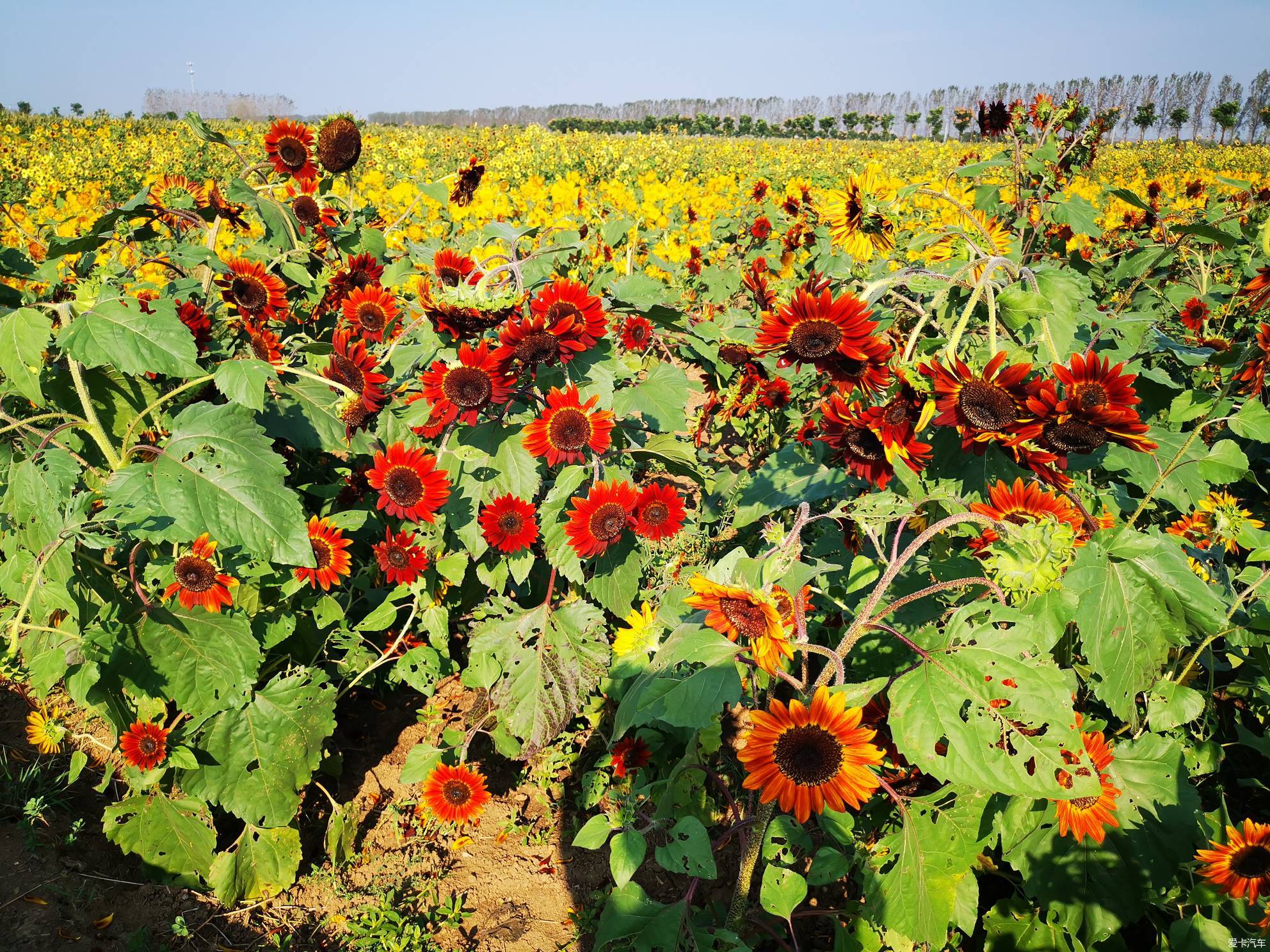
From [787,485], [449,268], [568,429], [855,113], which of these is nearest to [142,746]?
[568,429]

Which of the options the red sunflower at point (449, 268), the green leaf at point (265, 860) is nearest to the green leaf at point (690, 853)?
the green leaf at point (265, 860)

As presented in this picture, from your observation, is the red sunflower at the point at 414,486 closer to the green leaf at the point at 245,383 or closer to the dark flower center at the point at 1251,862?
the green leaf at the point at 245,383

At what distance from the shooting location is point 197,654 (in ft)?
6.79

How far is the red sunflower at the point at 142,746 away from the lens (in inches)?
Result: 85.5

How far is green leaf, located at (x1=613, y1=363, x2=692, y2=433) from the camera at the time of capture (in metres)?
2.29

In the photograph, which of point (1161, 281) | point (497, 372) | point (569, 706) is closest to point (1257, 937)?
point (569, 706)

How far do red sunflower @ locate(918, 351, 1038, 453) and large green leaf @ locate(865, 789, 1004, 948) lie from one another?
0.85m

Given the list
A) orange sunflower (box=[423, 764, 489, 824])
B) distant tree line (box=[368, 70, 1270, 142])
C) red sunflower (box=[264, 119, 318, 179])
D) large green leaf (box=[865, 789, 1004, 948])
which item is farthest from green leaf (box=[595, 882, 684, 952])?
distant tree line (box=[368, 70, 1270, 142])

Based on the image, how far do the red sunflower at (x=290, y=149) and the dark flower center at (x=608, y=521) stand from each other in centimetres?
208

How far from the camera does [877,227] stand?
207 cm

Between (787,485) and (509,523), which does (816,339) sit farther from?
(509,523)

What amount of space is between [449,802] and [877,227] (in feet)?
7.34

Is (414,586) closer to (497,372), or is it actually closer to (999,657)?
(497,372)

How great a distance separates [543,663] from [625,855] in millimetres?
686
